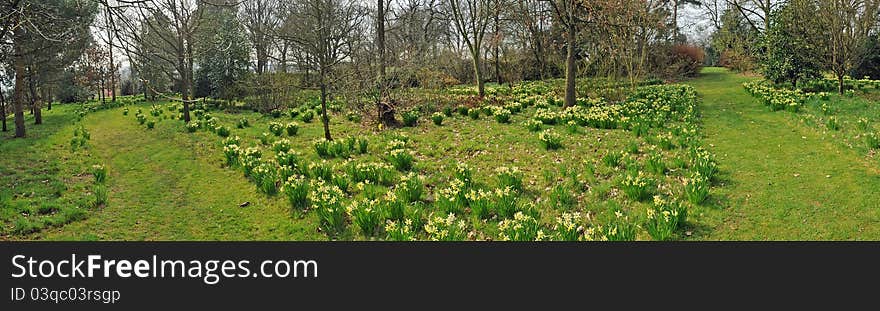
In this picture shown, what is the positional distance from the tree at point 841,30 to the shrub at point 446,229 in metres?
16.5

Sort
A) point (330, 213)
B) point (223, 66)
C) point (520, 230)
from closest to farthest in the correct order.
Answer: point (520, 230) → point (330, 213) → point (223, 66)

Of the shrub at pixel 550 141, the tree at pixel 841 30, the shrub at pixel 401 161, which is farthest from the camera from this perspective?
the tree at pixel 841 30

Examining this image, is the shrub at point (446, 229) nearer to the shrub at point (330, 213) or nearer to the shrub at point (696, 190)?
the shrub at point (330, 213)

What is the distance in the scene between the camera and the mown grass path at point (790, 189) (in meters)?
4.45

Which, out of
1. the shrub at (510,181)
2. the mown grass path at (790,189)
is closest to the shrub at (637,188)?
the mown grass path at (790,189)

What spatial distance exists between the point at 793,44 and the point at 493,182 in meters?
16.7

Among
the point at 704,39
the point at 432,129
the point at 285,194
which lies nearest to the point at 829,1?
the point at 432,129

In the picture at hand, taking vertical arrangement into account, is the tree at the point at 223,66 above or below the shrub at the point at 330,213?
above

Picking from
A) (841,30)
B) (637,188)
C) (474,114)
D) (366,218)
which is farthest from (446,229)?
(841,30)

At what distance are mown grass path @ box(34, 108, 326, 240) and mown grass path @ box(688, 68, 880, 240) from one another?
443 centimetres

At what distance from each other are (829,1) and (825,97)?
13.4 ft

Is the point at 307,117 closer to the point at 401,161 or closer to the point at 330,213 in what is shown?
the point at 401,161

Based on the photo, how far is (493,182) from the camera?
20.5ft
